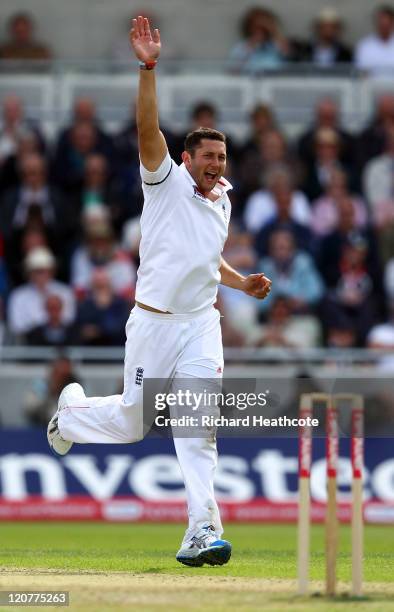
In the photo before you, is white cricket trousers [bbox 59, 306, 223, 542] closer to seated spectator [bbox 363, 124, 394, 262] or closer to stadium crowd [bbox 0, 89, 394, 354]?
stadium crowd [bbox 0, 89, 394, 354]

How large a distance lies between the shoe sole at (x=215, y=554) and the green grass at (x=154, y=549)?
59 mm

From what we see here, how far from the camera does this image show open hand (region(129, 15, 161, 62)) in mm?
8820

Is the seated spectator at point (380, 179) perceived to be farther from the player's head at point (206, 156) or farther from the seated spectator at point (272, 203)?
the player's head at point (206, 156)

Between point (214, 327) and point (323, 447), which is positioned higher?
point (214, 327)

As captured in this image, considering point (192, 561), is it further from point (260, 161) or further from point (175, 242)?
point (260, 161)

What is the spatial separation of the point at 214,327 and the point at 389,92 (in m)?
10.9

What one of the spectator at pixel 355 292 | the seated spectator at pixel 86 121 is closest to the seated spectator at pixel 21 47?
the seated spectator at pixel 86 121

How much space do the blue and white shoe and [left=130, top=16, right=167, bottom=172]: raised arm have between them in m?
2.13

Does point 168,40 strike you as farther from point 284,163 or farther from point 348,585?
point 348,585

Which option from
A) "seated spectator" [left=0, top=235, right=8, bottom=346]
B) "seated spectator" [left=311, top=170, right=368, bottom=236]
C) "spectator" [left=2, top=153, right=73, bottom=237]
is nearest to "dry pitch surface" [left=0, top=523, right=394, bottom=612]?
"seated spectator" [left=0, top=235, right=8, bottom=346]

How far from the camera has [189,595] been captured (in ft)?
25.0

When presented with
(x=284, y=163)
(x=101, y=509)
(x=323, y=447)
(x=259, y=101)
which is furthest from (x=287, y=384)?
(x=259, y=101)

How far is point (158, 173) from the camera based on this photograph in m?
9.09

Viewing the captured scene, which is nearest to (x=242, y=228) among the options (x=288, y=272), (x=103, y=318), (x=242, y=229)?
(x=242, y=229)
